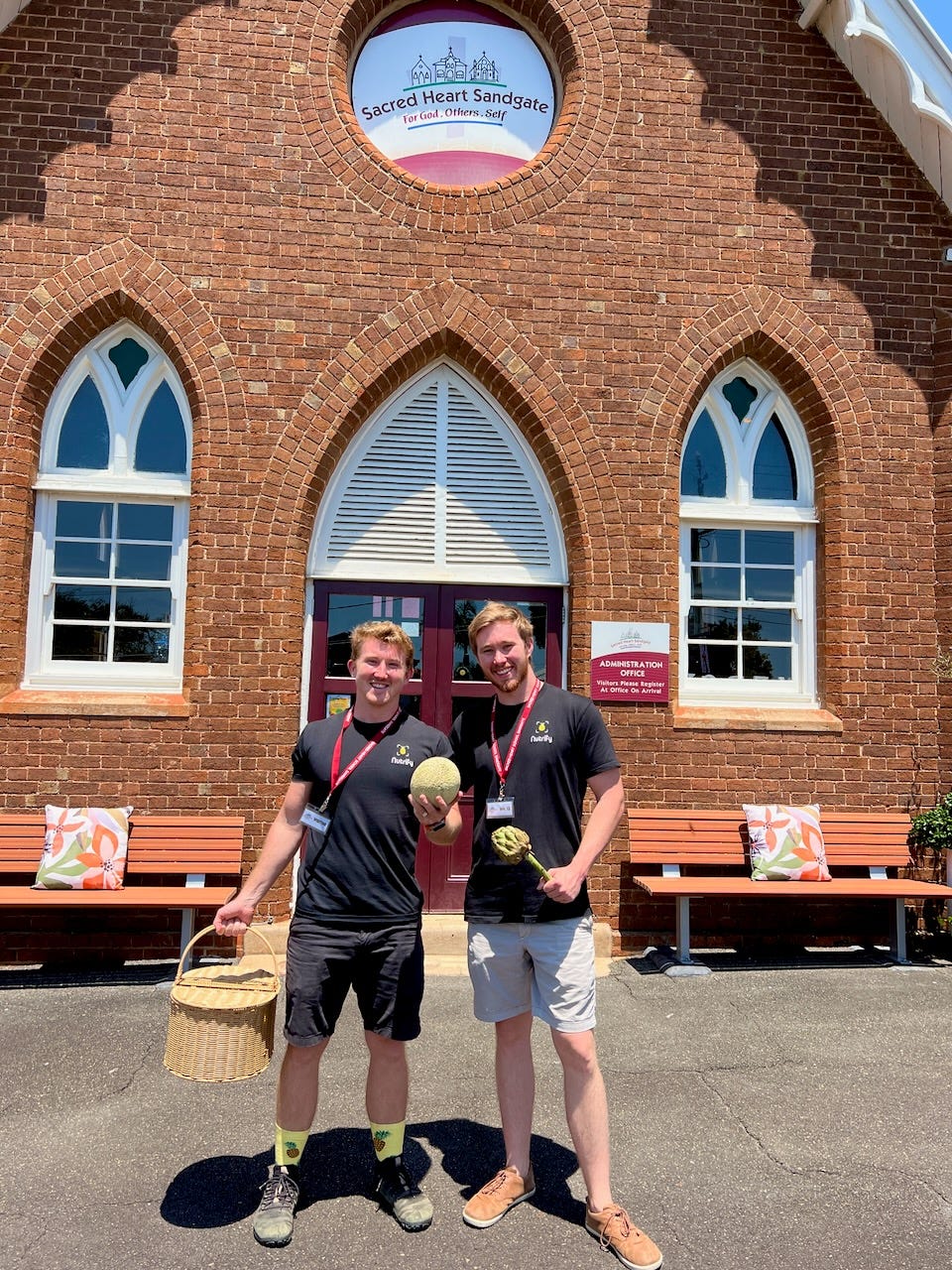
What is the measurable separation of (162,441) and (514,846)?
4.98 m

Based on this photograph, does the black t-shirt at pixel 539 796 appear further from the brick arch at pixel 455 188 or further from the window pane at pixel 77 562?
the brick arch at pixel 455 188

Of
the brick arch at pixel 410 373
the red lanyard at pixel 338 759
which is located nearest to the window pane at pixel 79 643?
the brick arch at pixel 410 373

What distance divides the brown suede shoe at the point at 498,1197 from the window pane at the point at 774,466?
5.40m

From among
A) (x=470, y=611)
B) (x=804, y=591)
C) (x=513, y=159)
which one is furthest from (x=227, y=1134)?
(x=513, y=159)

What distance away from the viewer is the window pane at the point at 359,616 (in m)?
6.52

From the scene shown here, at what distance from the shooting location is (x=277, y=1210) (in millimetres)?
2891

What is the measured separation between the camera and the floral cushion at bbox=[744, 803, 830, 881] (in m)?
6.07

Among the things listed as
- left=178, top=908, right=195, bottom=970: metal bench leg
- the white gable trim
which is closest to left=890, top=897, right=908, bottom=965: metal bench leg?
left=178, top=908, right=195, bottom=970: metal bench leg

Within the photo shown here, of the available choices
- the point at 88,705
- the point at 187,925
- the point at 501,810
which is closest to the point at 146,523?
the point at 88,705

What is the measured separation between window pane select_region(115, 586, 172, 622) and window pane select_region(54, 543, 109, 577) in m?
0.22

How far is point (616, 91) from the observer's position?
6.70m

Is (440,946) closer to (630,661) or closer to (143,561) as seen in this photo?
(630,661)

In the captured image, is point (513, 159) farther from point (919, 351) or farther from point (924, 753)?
point (924, 753)

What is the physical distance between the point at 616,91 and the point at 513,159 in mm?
935
